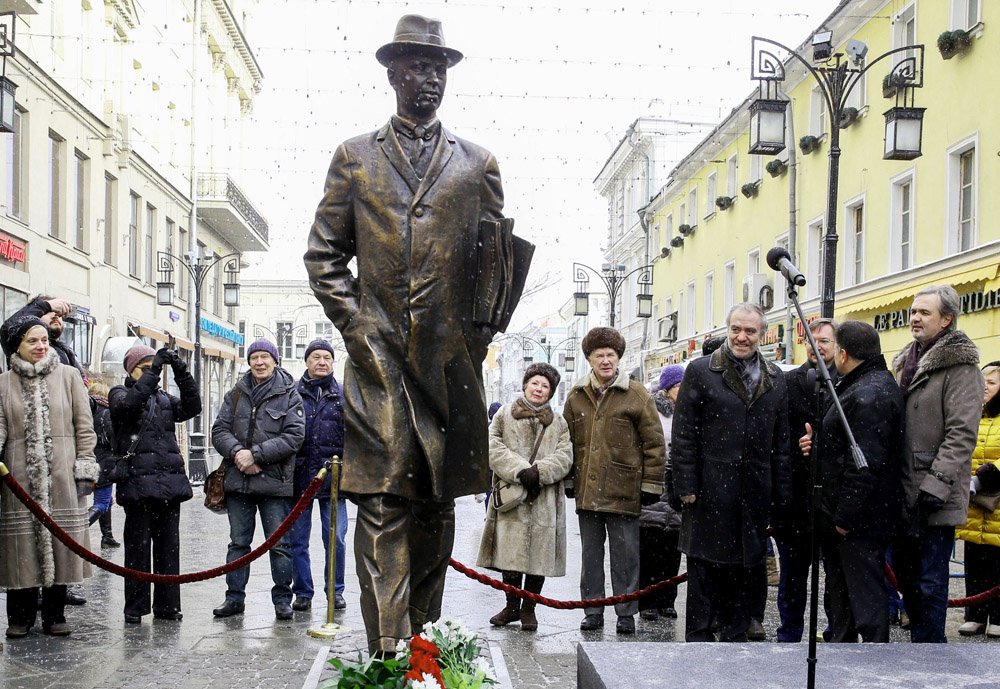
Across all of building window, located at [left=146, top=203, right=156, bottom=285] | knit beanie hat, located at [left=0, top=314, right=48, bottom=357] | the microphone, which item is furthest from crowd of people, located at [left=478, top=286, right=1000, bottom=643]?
building window, located at [left=146, top=203, right=156, bottom=285]

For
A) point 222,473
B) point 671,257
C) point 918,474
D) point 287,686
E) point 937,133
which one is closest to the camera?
point 287,686

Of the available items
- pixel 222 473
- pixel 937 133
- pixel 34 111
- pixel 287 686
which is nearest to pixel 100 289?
pixel 34 111

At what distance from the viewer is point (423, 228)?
173 inches

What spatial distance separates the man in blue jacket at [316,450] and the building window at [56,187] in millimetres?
16824

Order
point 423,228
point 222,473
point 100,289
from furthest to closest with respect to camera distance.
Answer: point 100,289
point 222,473
point 423,228

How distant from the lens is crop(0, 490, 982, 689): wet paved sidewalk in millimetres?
5750

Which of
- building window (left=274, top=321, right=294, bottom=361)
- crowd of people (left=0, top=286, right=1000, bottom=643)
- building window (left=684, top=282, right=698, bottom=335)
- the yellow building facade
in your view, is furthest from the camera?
building window (left=274, top=321, right=294, bottom=361)

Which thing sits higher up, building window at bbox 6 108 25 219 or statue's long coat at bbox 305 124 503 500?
building window at bbox 6 108 25 219

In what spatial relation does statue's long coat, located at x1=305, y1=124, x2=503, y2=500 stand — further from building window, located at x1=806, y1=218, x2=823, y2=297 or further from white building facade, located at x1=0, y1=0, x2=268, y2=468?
building window, located at x1=806, y1=218, x2=823, y2=297

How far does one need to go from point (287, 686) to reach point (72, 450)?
2.38 m

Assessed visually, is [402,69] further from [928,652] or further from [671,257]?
[671,257]

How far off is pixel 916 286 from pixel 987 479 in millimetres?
14014

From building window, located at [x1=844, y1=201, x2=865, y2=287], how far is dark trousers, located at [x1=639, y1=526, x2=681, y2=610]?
17.8m

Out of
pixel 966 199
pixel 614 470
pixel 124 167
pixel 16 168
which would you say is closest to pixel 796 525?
pixel 614 470
